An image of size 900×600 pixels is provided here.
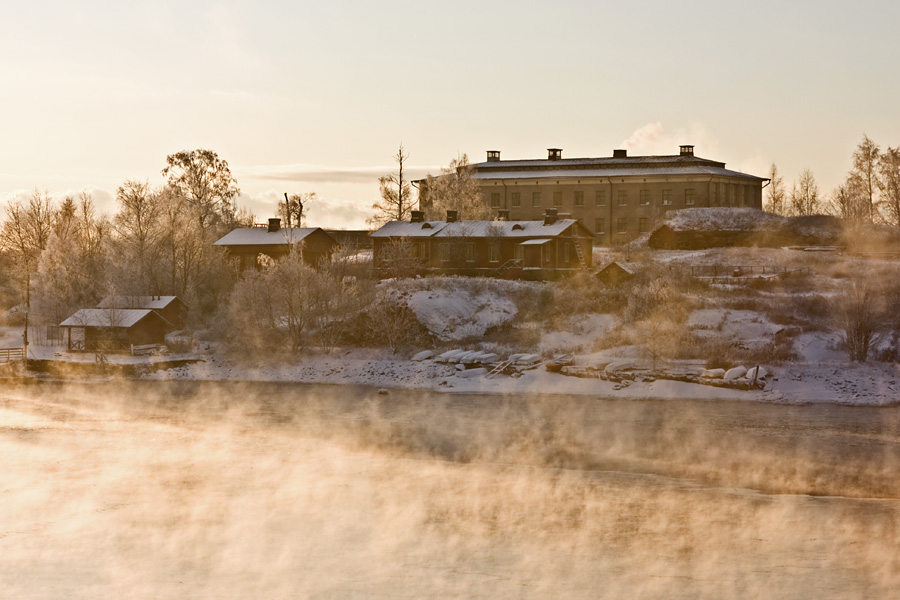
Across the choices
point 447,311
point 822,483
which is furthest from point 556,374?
point 822,483

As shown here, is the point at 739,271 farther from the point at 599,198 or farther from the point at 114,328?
the point at 114,328

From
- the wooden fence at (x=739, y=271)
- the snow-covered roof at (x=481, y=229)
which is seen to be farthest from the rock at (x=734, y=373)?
the snow-covered roof at (x=481, y=229)

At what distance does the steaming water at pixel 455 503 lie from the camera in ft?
48.4

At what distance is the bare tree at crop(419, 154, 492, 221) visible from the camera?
72688mm

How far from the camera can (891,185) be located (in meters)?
72.8

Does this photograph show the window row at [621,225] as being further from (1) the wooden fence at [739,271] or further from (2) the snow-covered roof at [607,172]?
(1) the wooden fence at [739,271]

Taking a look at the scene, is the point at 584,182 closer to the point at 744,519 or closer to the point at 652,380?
the point at 652,380

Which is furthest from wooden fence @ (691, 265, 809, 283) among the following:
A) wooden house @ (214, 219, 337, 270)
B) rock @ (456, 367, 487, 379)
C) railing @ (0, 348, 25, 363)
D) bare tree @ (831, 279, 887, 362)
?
railing @ (0, 348, 25, 363)

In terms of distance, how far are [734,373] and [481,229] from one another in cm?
2866

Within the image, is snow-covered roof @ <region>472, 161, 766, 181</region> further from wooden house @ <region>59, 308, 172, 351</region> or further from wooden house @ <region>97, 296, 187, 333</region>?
wooden house @ <region>59, 308, 172, 351</region>

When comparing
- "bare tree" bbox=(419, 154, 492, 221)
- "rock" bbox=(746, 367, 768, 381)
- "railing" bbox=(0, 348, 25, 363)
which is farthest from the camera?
"bare tree" bbox=(419, 154, 492, 221)

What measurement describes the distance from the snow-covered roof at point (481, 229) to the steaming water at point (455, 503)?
95.5ft

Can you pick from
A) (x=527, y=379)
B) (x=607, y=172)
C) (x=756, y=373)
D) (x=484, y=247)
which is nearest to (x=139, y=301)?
(x=484, y=247)

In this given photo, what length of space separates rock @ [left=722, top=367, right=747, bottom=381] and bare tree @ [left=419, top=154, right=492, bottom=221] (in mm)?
37888
